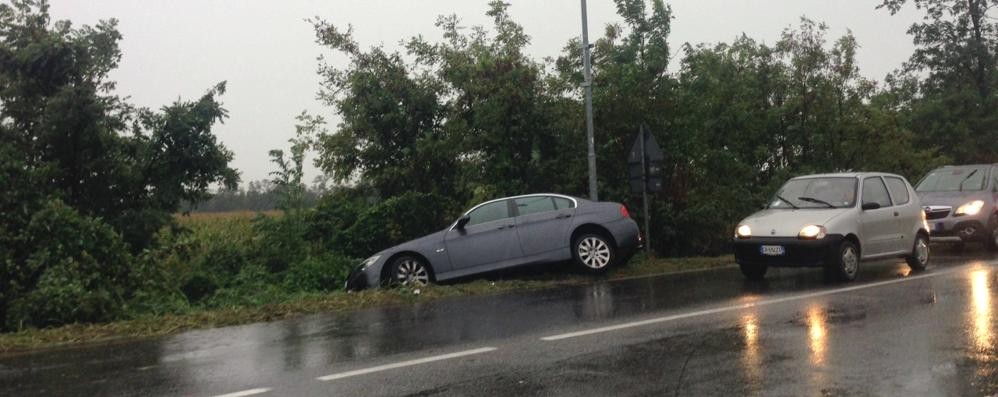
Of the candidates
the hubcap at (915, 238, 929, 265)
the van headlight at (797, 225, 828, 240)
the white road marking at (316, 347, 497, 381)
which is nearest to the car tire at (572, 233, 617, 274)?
the van headlight at (797, 225, 828, 240)

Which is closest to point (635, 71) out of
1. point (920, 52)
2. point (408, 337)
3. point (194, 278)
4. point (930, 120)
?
point (194, 278)

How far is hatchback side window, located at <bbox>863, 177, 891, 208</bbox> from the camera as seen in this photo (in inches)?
526

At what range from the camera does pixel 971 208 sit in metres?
17.7

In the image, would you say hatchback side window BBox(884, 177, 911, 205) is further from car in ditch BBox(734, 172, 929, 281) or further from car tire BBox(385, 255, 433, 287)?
car tire BBox(385, 255, 433, 287)

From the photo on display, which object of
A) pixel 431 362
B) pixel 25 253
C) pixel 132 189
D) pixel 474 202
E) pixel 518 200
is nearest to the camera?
pixel 431 362

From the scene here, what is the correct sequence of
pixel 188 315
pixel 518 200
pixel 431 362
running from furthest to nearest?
pixel 518 200, pixel 188 315, pixel 431 362

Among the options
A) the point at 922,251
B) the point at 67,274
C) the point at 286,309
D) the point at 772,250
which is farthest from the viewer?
the point at 922,251

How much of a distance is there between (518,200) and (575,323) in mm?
5297

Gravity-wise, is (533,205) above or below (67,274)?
above

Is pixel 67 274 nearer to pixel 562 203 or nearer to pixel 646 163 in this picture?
pixel 562 203

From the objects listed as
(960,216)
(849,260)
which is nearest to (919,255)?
(849,260)

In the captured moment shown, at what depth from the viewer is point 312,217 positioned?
1897 cm

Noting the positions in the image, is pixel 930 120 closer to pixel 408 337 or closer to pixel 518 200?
pixel 518 200

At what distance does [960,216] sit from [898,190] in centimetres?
463
